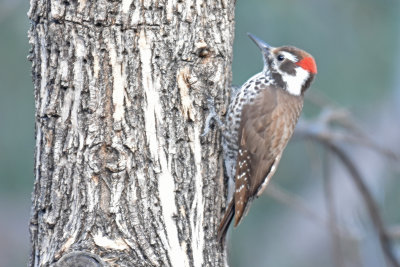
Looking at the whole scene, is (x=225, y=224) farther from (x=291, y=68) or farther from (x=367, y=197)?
(x=367, y=197)

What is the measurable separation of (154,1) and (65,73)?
21.4 inches

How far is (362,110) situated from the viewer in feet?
41.3

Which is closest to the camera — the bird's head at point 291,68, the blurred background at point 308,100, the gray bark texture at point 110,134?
the gray bark texture at point 110,134

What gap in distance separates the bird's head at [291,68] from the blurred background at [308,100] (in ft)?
16.2

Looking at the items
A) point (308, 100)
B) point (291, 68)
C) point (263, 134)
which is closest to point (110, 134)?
point (263, 134)

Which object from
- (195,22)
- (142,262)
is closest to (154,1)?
(195,22)

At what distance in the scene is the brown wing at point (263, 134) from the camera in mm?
4227

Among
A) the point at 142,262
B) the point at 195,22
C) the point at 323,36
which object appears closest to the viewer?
the point at 142,262

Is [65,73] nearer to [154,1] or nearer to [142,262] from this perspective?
[154,1]

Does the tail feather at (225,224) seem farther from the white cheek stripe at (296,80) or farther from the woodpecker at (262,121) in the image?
the white cheek stripe at (296,80)

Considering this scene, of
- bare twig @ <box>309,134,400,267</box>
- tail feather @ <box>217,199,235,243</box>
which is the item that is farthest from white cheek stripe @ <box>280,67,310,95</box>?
tail feather @ <box>217,199,235,243</box>

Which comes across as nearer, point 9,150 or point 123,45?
point 123,45

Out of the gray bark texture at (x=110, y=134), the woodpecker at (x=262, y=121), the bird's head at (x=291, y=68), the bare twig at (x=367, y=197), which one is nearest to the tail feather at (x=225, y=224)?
the woodpecker at (x=262, y=121)

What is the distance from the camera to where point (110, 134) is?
325 centimetres
